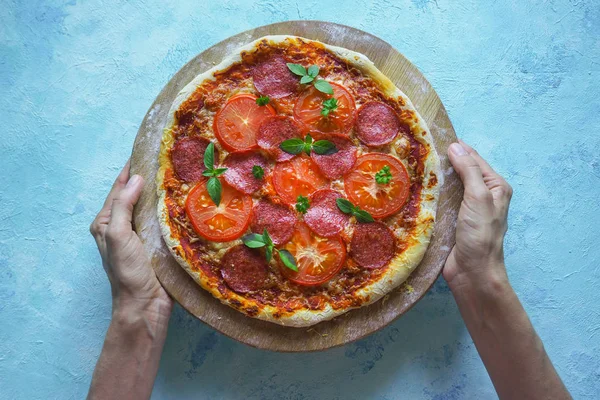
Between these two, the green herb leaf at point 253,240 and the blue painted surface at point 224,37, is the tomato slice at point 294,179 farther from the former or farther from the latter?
the blue painted surface at point 224,37

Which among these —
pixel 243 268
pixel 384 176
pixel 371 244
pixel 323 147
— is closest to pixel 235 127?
pixel 323 147

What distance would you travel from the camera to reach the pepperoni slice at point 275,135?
4117 mm

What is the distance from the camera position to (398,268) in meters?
4.04

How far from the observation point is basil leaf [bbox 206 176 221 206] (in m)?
→ 3.98

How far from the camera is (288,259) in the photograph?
3.96 m

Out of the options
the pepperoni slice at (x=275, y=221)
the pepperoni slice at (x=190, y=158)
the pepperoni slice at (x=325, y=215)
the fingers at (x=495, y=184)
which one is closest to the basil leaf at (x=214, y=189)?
the pepperoni slice at (x=190, y=158)

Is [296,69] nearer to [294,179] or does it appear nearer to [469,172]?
[294,179]

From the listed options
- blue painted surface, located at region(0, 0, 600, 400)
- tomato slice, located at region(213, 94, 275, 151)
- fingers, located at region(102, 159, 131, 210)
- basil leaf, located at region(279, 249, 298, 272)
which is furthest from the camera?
blue painted surface, located at region(0, 0, 600, 400)

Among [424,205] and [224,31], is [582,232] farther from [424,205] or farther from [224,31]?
[224,31]

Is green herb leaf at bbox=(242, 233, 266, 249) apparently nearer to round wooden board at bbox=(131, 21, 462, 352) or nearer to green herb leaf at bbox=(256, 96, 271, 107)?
round wooden board at bbox=(131, 21, 462, 352)

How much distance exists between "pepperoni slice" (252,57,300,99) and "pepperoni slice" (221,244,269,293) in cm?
110

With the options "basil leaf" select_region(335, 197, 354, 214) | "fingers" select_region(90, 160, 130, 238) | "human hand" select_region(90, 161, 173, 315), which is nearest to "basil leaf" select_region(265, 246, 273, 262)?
"basil leaf" select_region(335, 197, 354, 214)

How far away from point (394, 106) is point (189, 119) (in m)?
1.45

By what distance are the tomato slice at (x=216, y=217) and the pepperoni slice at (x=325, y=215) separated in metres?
0.42
